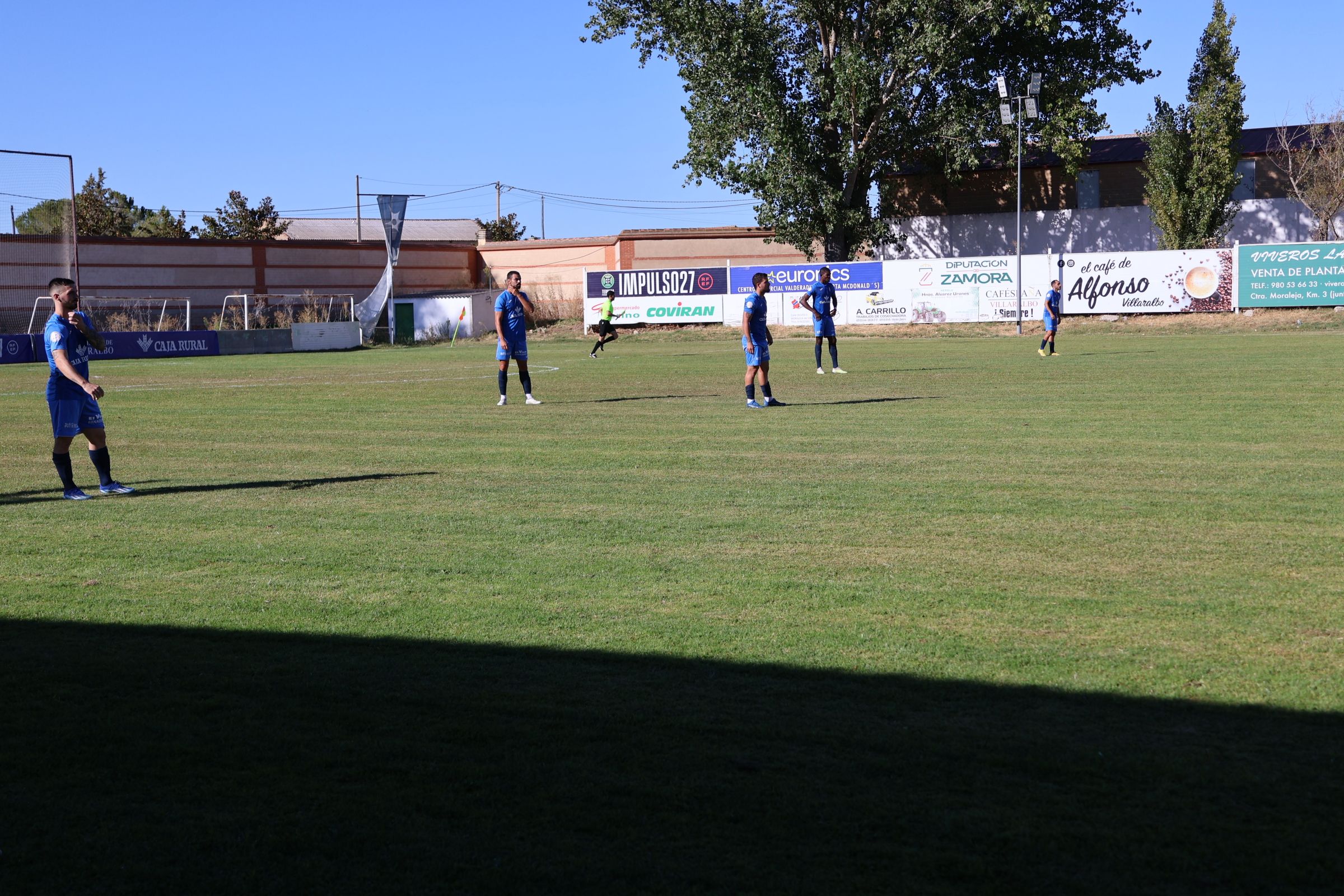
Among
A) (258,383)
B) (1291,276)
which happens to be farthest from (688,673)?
(1291,276)

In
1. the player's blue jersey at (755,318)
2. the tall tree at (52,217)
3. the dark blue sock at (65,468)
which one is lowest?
the dark blue sock at (65,468)

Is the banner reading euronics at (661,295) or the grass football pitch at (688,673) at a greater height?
the banner reading euronics at (661,295)

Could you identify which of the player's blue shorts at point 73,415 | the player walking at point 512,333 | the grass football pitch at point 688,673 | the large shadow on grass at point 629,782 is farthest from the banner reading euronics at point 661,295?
the large shadow on grass at point 629,782

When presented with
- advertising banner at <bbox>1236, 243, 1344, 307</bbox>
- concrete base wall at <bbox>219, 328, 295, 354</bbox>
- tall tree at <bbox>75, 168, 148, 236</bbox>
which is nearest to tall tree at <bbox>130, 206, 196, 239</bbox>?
tall tree at <bbox>75, 168, 148, 236</bbox>

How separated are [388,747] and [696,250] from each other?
61113mm

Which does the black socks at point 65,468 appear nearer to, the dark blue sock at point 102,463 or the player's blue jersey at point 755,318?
the dark blue sock at point 102,463

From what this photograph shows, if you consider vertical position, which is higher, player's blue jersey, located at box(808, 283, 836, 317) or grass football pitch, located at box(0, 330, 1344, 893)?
player's blue jersey, located at box(808, 283, 836, 317)

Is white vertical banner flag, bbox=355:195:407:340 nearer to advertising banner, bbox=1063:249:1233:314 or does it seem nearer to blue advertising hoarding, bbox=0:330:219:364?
blue advertising hoarding, bbox=0:330:219:364

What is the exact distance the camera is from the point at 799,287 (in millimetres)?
48531

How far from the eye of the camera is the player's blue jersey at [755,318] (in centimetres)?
1727

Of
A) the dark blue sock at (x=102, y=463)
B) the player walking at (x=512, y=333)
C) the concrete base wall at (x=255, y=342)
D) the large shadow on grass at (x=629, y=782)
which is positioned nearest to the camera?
the large shadow on grass at (x=629, y=782)

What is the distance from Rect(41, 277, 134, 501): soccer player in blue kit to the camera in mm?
10625

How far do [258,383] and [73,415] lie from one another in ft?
51.6

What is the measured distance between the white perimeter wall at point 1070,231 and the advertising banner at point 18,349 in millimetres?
35499
